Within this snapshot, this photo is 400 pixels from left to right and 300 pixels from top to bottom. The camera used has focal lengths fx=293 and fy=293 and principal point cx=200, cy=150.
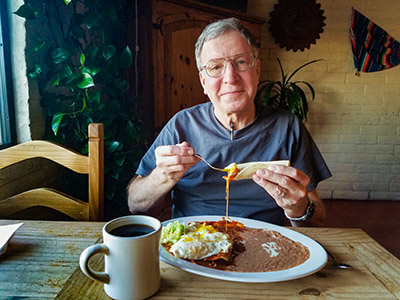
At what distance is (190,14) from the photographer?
9.33 feet

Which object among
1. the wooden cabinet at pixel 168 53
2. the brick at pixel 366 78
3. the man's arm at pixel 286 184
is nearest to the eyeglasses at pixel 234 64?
the man's arm at pixel 286 184

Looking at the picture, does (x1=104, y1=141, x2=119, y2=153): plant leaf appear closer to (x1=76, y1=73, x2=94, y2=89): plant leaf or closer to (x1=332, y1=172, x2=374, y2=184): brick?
(x1=76, y1=73, x2=94, y2=89): plant leaf

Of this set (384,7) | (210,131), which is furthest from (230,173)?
(384,7)

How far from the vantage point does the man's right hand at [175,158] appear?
1.04 meters

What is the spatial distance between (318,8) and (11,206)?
391cm

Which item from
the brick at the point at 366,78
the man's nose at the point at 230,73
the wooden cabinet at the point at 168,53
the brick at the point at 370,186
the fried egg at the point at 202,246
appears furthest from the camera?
the brick at the point at 370,186

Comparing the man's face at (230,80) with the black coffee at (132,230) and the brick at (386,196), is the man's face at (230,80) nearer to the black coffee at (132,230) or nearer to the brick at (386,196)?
the black coffee at (132,230)

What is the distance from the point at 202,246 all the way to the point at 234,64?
0.89 m

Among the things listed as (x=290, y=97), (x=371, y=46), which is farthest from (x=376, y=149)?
(x=290, y=97)

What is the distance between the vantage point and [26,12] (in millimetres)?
1646

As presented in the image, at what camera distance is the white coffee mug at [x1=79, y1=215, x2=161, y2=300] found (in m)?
0.61

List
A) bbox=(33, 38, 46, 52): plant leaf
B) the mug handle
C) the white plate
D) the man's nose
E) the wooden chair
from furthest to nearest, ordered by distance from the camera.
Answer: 1. bbox=(33, 38, 46, 52): plant leaf
2. the man's nose
3. the wooden chair
4. the white plate
5. the mug handle

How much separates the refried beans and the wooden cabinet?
6.49 ft

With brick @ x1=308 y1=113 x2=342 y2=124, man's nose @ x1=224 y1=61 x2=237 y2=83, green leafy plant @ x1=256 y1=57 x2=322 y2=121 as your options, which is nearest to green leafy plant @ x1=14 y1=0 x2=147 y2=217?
man's nose @ x1=224 y1=61 x2=237 y2=83
